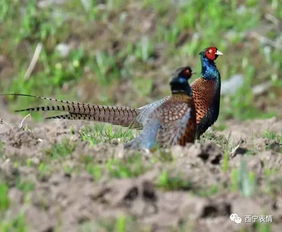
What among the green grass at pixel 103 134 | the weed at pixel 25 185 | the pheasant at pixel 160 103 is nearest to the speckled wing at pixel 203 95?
the pheasant at pixel 160 103

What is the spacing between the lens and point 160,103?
7039mm

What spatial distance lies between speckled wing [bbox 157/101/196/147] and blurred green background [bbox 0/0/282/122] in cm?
535

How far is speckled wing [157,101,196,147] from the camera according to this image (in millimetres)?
6035

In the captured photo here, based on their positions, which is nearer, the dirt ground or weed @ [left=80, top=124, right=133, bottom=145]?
the dirt ground

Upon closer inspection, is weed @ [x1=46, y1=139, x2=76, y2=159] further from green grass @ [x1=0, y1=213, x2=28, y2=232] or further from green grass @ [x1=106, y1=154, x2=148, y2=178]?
green grass @ [x1=0, y1=213, x2=28, y2=232]

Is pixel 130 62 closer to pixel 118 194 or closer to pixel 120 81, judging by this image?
pixel 120 81

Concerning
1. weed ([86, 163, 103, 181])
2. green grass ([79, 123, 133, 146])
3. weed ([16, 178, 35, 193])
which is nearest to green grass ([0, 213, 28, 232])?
weed ([16, 178, 35, 193])

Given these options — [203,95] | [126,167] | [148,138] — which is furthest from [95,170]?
[203,95]

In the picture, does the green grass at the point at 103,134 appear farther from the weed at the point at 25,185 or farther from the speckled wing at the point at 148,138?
the weed at the point at 25,185

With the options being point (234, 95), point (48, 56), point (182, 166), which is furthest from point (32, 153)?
point (48, 56)

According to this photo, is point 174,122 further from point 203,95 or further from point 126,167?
point 203,95

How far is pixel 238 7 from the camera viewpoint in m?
13.0

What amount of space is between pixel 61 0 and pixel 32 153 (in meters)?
8.14

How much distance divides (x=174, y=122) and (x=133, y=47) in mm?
6801
